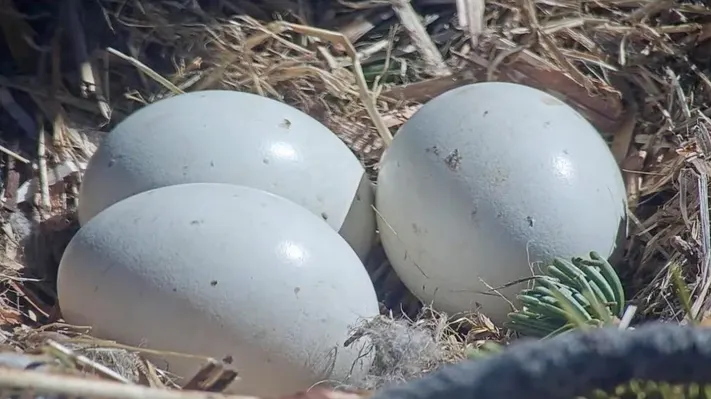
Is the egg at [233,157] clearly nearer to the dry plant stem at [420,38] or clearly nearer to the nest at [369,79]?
the nest at [369,79]

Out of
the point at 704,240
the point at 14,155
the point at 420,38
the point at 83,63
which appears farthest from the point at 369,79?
the point at 704,240

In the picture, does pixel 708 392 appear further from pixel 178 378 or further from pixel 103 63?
pixel 103 63

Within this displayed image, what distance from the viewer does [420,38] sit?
1965 mm

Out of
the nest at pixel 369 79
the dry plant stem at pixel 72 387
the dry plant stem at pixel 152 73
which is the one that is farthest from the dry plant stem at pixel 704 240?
the dry plant stem at pixel 152 73

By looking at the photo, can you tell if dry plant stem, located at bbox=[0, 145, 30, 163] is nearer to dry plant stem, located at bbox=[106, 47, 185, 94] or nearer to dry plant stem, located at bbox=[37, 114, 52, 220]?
dry plant stem, located at bbox=[37, 114, 52, 220]

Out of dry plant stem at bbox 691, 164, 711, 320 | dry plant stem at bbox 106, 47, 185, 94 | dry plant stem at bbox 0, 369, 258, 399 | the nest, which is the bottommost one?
dry plant stem at bbox 691, 164, 711, 320

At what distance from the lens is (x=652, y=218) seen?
1519mm

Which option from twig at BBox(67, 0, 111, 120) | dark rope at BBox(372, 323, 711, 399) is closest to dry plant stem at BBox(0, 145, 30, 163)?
twig at BBox(67, 0, 111, 120)

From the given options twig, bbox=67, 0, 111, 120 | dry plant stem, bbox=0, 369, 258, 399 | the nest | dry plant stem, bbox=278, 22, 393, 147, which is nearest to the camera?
dry plant stem, bbox=0, 369, 258, 399

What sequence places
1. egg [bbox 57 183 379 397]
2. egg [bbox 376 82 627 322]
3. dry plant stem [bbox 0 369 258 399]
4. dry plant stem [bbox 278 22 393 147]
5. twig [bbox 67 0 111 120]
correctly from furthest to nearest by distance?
twig [bbox 67 0 111 120] < dry plant stem [bbox 278 22 393 147] < egg [bbox 376 82 627 322] < egg [bbox 57 183 379 397] < dry plant stem [bbox 0 369 258 399]

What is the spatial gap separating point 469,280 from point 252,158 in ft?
1.02

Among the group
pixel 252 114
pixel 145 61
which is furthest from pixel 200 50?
pixel 252 114

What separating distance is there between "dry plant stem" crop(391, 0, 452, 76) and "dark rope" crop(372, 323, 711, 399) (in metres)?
1.22

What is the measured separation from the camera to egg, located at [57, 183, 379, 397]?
3.96 feet
